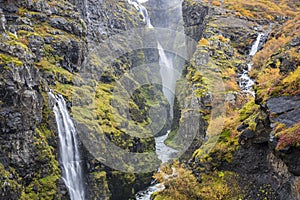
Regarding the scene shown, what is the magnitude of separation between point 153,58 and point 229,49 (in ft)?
166

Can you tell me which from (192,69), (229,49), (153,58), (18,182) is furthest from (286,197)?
(153,58)

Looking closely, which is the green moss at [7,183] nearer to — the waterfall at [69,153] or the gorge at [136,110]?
the gorge at [136,110]

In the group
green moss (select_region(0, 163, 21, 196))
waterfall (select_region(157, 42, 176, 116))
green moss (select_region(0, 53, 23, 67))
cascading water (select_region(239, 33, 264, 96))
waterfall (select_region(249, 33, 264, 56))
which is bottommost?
waterfall (select_region(157, 42, 176, 116))

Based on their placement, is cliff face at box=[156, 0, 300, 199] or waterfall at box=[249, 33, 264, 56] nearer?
cliff face at box=[156, 0, 300, 199]

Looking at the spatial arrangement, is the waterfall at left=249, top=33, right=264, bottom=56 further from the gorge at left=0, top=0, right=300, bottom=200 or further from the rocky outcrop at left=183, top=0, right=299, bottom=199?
the rocky outcrop at left=183, top=0, right=299, bottom=199

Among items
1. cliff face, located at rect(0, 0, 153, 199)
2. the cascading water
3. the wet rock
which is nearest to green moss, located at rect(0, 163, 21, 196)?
cliff face, located at rect(0, 0, 153, 199)

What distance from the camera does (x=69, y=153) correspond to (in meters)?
38.8

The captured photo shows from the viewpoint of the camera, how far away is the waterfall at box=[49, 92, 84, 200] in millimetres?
36969

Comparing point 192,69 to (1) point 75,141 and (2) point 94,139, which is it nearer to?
(2) point 94,139

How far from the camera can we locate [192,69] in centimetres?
6019

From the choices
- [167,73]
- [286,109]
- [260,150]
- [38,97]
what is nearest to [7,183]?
[38,97]

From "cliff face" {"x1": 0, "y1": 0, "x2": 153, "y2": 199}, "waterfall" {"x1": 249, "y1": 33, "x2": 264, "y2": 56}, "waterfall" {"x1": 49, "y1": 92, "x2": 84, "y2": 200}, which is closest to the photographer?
"cliff face" {"x1": 0, "y1": 0, "x2": 153, "y2": 199}

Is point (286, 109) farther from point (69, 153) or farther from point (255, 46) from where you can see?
point (255, 46)

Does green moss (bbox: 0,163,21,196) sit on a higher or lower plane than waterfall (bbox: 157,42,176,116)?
higher
